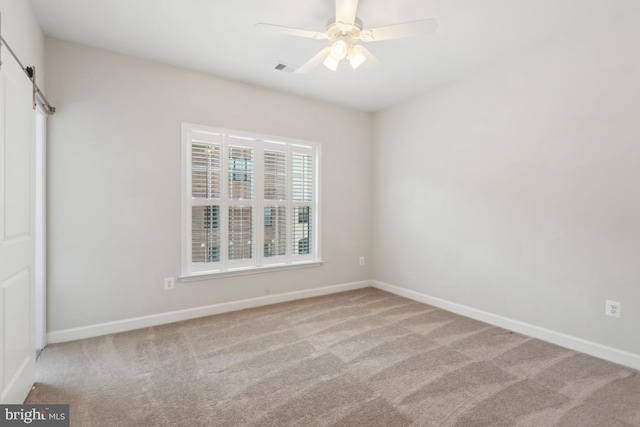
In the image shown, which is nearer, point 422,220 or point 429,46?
point 429,46

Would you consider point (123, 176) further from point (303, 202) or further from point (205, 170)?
point (303, 202)

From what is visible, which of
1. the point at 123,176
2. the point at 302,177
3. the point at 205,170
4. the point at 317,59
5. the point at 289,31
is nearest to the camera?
the point at 289,31

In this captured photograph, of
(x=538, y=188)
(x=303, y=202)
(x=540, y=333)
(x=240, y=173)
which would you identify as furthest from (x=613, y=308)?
(x=240, y=173)

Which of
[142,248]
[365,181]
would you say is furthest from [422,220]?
[142,248]

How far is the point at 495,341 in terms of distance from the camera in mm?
2805

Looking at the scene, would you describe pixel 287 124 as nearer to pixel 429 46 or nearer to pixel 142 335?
pixel 429 46

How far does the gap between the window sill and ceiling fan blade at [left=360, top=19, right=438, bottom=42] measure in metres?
2.74

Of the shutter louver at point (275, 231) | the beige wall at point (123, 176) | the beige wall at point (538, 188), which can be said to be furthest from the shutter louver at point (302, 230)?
the beige wall at point (538, 188)

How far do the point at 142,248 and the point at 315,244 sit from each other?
212 cm

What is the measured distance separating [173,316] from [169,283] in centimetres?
36

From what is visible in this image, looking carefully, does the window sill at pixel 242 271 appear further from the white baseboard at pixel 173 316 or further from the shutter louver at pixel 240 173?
the shutter louver at pixel 240 173

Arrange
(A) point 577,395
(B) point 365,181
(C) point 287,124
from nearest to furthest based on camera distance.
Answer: (A) point 577,395 < (C) point 287,124 < (B) point 365,181

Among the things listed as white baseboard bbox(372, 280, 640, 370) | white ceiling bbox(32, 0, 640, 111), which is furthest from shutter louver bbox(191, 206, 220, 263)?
white baseboard bbox(372, 280, 640, 370)

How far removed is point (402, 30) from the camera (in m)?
2.00
